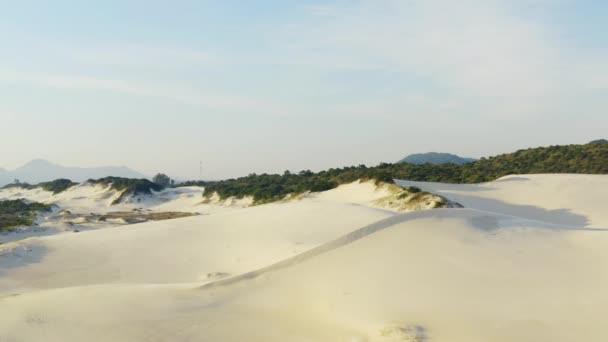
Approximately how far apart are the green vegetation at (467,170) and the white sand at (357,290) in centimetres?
2797

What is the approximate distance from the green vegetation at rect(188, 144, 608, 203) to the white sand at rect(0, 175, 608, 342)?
28.0 meters

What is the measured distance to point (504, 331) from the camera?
22.0 ft

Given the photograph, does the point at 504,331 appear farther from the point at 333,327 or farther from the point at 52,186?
the point at 52,186

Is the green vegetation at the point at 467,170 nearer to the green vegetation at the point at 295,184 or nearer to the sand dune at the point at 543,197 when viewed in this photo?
the green vegetation at the point at 295,184

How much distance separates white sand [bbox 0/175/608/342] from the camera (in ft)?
23.2

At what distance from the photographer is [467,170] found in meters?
53.9

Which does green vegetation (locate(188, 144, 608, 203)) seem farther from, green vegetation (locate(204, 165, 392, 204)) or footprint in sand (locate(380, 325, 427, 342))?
footprint in sand (locate(380, 325, 427, 342))

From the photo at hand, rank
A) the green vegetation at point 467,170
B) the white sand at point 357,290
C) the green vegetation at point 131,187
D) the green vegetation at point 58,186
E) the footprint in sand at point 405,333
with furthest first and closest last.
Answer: the green vegetation at point 58,186, the green vegetation at point 131,187, the green vegetation at point 467,170, the white sand at point 357,290, the footprint in sand at point 405,333

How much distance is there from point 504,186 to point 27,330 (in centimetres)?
3333

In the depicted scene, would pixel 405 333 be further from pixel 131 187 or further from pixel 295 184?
pixel 131 187

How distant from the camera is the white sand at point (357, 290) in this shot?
23.2ft

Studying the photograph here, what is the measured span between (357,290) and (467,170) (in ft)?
161

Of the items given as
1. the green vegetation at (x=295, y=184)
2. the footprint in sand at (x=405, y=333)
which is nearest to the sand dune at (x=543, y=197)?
the green vegetation at (x=295, y=184)

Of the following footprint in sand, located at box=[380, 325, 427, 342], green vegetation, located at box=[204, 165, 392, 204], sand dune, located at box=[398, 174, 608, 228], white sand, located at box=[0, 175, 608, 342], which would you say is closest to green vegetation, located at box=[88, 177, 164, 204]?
green vegetation, located at box=[204, 165, 392, 204]
